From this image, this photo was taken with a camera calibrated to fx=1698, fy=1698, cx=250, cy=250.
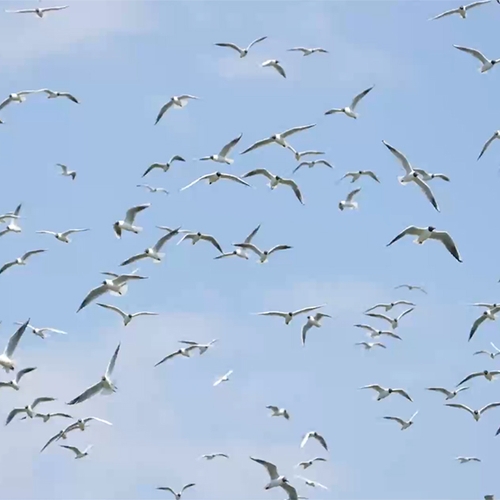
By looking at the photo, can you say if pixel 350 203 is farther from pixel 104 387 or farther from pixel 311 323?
pixel 104 387

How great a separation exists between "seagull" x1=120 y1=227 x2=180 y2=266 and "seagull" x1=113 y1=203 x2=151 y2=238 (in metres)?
0.64

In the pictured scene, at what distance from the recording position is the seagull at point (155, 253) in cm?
4572

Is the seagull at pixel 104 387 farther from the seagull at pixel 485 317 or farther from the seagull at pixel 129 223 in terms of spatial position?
the seagull at pixel 485 317

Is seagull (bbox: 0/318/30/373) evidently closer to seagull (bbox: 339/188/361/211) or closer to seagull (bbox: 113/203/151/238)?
seagull (bbox: 113/203/151/238)

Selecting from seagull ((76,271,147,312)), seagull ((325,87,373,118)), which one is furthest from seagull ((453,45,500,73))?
seagull ((76,271,147,312))

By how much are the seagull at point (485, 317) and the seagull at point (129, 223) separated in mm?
11545

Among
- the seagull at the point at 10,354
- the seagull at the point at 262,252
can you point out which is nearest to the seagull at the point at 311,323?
the seagull at the point at 262,252

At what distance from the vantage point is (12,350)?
39.0 metres

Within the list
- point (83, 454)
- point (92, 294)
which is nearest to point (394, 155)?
point (92, 294)

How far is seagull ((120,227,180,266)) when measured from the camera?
45.7 m

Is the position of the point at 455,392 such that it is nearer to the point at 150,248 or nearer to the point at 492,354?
the point at 492,354

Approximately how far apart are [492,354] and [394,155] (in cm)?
1184

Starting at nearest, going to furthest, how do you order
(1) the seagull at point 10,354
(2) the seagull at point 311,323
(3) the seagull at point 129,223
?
(1) the seagull at point 10,354 → (3) the seagull at point 129,223 → (2) the seagull at point 311,323

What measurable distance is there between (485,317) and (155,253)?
447 inches
